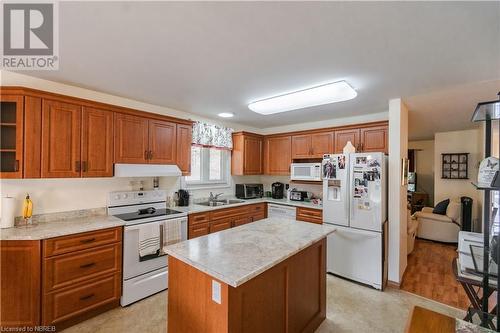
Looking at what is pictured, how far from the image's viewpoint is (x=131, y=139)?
2885 millimetres

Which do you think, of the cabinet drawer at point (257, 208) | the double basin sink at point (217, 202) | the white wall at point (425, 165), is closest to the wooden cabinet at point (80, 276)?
the double basin sink at point (217, 202)

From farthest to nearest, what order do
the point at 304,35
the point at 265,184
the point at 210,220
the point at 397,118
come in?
→ the point at 265,184 → the point at 210,220 → the point at 397,118 → the point at 304,35

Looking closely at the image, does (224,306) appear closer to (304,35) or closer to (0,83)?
(304,35)

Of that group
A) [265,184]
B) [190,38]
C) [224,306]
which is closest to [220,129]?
[265,184]

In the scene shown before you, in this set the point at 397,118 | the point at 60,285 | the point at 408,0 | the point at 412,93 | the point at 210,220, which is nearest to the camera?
the point at 408,0

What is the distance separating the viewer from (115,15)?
53.9 inches

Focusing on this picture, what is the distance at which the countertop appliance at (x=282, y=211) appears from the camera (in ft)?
12.9

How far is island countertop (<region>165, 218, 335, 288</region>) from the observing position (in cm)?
135

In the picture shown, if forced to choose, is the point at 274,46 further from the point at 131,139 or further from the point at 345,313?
the point at 345,313

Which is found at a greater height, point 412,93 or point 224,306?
point 412,93

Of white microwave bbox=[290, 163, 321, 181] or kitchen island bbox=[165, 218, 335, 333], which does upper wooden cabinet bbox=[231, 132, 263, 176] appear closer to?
white microwave bbox=[290, 163, 321, 181]

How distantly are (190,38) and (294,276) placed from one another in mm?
1995

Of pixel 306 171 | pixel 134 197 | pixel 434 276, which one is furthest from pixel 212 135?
pixel 434 276

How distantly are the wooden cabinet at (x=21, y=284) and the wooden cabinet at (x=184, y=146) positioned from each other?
71.2 inches
